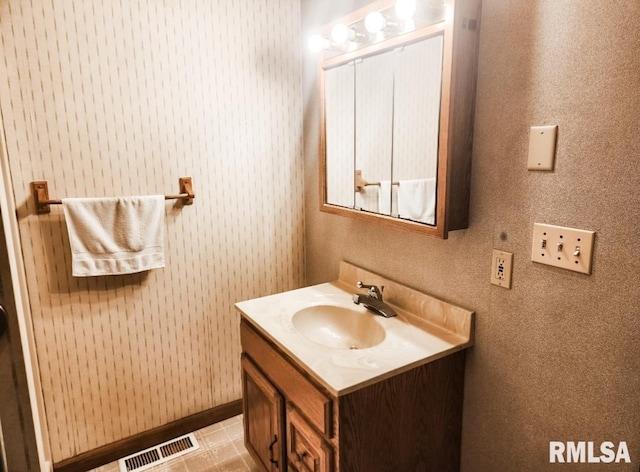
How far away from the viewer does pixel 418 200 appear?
138cm

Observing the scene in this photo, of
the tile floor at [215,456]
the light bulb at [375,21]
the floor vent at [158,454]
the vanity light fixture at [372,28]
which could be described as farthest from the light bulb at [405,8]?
Answer: the floor vent at [158,454]

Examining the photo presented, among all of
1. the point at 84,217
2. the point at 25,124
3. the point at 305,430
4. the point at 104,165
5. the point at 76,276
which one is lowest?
the point at 305,430

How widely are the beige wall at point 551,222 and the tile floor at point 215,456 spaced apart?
1038 mm

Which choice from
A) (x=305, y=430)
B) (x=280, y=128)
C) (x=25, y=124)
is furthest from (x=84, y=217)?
(x=305, y=430)

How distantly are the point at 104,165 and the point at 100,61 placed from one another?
40cm

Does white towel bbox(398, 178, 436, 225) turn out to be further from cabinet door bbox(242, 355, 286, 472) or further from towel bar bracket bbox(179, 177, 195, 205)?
towel bar bracket bbox(179, 177, 195, 205)

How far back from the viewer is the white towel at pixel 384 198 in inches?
59.9

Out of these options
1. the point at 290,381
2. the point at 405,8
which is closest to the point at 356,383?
the point at 290,381

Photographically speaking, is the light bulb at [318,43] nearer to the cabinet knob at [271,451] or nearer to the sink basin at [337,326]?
the sink basin at [337,326]

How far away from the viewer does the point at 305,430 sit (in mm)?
1301

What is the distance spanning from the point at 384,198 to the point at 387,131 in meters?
0.24

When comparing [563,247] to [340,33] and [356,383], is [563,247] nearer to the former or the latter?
[356,383]

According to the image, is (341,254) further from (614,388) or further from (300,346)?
(614,388)

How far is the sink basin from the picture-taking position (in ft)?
5.06
